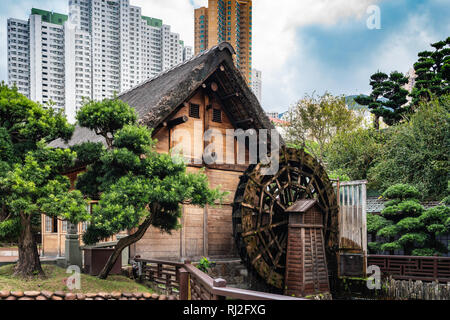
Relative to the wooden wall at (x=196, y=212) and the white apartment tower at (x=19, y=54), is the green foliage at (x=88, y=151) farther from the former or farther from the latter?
the white apartment tower at (x=19, y=54)

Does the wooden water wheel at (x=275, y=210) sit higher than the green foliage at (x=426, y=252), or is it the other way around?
the wooden water wheel at (x=275, y=210)

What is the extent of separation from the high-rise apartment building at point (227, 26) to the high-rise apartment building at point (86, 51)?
4858 mm

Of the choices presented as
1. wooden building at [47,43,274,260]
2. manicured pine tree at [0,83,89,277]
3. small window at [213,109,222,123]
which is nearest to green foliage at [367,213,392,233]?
wooden building at [47,43,274,260]

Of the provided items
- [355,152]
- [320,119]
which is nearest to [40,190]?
[355,152]

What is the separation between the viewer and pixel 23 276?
359 inches

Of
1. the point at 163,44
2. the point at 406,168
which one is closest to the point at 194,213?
the point at 406,168

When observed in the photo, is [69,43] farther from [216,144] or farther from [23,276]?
[23,276]

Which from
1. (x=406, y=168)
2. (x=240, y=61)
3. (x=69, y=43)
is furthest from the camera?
(x=240, y=61)

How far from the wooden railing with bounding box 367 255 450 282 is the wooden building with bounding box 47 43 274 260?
4647 millimetres

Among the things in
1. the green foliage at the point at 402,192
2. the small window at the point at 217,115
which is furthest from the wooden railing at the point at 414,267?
the small window at the point at 217,115

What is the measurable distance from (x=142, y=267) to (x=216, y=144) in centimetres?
455

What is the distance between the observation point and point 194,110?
44.2ft

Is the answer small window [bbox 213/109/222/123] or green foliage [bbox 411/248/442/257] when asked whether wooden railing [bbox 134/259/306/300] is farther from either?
green foliage [bbox 411/248/442/257]

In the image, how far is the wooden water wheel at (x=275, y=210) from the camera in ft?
40.0
